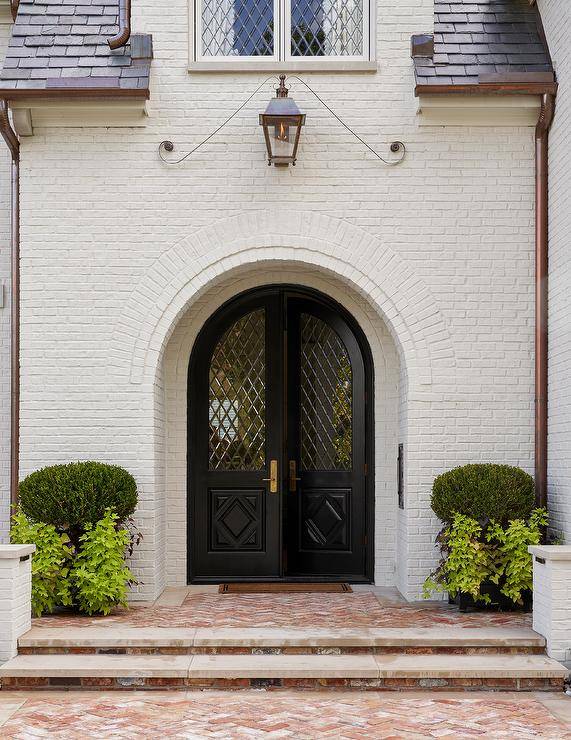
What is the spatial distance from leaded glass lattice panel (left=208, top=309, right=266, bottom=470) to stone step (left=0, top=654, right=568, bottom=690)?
3.03 meters

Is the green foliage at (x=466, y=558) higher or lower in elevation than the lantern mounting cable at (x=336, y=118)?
lower

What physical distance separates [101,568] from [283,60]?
4.60 m

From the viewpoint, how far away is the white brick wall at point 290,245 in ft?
27.5

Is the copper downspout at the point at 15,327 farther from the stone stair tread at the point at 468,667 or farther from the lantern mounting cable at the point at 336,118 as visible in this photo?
the stone stair tread at the point at 468,667

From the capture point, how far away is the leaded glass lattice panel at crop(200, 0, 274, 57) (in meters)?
8.73

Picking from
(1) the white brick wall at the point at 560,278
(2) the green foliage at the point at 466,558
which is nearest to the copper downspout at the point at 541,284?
(1) the white brick wall at the point at 560,278

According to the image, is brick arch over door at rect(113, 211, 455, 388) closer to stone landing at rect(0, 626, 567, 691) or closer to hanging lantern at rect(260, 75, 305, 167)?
hanging lantern at rect(260, 75, 305, 167)


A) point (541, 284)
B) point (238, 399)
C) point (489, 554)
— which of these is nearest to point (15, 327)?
point (238, 399)

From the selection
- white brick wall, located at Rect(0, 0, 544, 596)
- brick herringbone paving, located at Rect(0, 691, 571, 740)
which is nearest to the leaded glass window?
white brick wall, located at Rect(0, 0, 544, 596)

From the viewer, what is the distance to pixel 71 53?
8.42m

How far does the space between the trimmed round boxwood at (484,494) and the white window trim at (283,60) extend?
11.7 feet

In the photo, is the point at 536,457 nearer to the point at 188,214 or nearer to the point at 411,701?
the point at 411,701

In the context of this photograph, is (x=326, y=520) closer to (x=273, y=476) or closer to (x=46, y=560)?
(x=273, y=476)

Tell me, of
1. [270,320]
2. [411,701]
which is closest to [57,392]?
[270,320]
